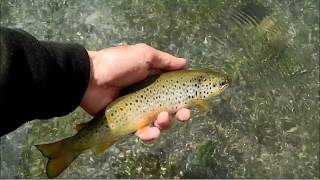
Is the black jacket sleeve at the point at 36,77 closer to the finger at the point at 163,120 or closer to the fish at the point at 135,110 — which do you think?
the fish at the point at 135,110

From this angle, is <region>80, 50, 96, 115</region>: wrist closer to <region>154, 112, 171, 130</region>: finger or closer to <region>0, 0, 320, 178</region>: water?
<region>154, 112, 171, 130</region>: finger

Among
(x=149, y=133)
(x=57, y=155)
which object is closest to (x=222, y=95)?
(x=149, y=133)

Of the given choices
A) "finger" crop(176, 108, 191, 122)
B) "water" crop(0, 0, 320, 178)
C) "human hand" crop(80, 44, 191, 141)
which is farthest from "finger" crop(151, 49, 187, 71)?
"water" crop(0, 0, 320, 178)

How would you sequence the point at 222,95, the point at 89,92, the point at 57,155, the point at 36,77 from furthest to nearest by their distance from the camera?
the point at 222,95, the point at 89,92, the point at 57,155, the point at 36,77

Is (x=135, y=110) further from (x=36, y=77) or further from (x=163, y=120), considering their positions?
(x=36, y=77)

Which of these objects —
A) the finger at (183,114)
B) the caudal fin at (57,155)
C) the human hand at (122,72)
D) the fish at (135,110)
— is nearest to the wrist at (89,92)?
the human hand at (122,72)

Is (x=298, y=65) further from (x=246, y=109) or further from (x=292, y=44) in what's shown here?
(x=246, y=109)
